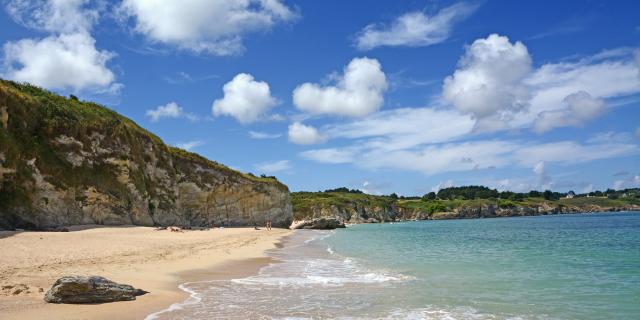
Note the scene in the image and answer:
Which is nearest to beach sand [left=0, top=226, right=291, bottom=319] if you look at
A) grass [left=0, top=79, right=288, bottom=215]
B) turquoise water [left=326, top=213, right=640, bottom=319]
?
turquoise water [left=326, top=213, right=640, bottom=319]

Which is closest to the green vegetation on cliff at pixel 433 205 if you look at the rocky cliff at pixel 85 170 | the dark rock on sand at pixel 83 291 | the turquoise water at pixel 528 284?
the rocky cliff at pixel 85 170

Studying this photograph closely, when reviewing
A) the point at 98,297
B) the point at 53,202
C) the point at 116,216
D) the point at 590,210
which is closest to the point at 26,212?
the point at 53,202

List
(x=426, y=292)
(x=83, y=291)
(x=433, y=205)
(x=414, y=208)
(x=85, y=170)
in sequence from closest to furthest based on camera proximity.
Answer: (x=83, y=291), (x=426, y=292), (x=85, y=170), (x=414, y=208), (x=433, y=205)

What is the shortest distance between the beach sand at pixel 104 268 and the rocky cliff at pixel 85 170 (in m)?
8.74

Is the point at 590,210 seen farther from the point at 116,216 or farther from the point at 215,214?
the point at 116,216

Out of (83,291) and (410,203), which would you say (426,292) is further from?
(410,203)

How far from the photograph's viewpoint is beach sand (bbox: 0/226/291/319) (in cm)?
846

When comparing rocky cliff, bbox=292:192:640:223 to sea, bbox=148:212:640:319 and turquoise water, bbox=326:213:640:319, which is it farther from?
sea, bbox=148:212:640:319

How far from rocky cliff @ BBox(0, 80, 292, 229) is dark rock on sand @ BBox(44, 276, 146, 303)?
66.6 ft

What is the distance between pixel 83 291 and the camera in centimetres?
892

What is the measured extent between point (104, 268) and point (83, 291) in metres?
5.11

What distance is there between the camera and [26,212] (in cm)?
2761

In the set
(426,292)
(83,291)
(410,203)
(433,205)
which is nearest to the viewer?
(83,291)

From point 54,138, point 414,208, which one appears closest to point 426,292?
point 54,138
